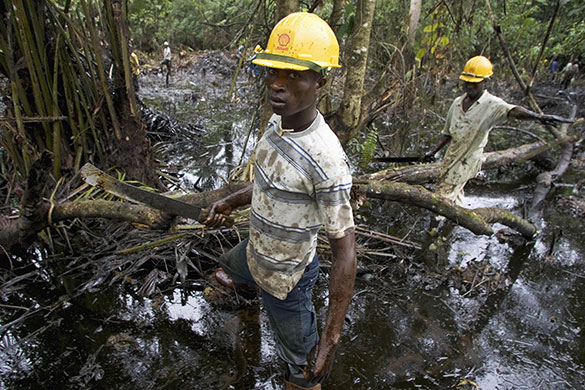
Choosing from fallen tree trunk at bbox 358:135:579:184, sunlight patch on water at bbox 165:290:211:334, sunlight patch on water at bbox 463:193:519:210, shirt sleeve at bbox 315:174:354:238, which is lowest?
sunlight patch on water at bbox 463:193:519:210

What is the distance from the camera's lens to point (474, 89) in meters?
3.64

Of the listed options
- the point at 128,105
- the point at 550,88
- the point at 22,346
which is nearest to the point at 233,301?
the point at 22,346

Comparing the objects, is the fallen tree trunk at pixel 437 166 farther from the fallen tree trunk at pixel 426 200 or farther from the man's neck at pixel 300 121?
the man's neck at pixel 300 121

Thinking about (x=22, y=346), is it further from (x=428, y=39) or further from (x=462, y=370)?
(x=428, y=39)

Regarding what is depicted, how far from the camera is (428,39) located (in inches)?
192

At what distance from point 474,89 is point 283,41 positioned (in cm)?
299

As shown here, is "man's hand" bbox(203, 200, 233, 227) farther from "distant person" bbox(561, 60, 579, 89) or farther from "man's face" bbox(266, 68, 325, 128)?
"distant person" bbox(561, 60, 579, 89)

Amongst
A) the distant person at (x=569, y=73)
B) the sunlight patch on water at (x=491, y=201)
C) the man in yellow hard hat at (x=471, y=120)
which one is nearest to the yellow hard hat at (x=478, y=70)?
the man in yellow hard hat at (x=471, y=120)

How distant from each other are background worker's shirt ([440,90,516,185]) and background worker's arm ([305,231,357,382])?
294 centimetres

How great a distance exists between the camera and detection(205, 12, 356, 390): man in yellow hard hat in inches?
55.4

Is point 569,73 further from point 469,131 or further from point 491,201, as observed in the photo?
point 469,131

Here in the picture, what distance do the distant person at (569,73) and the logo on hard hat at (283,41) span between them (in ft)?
53.0

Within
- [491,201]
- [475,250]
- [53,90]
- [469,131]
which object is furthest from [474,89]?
[53,90]

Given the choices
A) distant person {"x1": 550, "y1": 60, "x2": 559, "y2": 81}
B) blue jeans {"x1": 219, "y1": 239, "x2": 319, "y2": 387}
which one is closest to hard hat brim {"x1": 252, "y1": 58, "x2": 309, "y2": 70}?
blue jeans {"x1": 219, "y1": 239, "x2": 319, "y2": 387}
